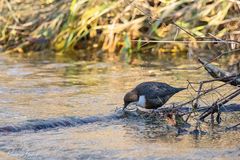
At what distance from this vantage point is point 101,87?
697 centimetres

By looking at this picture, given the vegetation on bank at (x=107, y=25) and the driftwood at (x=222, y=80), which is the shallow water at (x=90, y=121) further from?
the vegetation on bank at (x=107, y=25)

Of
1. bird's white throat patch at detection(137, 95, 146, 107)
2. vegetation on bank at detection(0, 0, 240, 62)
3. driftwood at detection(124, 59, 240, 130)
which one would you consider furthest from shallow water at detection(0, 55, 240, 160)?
vegetation on bank at detection(0, 0, 240, 62)

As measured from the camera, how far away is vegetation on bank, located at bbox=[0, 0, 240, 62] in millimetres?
9508

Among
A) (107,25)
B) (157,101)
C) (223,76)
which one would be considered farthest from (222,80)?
(107,25)

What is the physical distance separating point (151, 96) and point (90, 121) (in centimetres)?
58

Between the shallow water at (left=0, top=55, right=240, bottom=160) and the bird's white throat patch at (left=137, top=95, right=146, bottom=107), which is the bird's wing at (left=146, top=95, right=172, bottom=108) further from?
the shallow water at (left=0, top=55, right=240, bottom=160)

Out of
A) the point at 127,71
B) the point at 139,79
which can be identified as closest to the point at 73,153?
the point at 139,79

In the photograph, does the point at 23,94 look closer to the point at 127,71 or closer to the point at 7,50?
the point at 127,71

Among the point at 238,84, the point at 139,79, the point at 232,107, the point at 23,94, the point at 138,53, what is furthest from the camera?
the point at 138,53

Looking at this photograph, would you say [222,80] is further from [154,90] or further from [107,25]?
[107,25]

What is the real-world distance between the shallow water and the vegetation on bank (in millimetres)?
1180

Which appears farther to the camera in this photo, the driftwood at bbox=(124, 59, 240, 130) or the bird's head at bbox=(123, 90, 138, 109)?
the bird's head at bbox=(123, 90, 138, 109)

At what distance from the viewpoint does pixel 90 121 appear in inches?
206

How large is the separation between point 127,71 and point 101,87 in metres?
1.37
